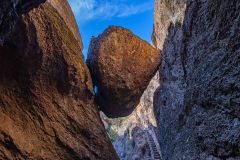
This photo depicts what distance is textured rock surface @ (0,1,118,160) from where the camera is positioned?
7457mm

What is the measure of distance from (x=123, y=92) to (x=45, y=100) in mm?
2729

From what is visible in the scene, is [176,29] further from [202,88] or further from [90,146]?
[90,146]

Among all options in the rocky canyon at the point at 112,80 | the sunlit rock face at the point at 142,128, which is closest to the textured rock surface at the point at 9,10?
the rocky canyon at the point at 112,80

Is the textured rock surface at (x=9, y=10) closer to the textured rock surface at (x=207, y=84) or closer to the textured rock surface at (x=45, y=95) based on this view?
the textured rock surface at (x=45, y=95)

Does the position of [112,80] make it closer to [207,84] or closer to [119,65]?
[119,65]

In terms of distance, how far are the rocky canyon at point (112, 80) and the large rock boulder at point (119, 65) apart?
0.11 feet

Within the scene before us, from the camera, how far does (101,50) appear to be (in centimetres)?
902

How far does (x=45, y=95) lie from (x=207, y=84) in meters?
4.90

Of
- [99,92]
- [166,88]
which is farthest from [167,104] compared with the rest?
[99,92]

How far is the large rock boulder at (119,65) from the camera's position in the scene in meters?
9.09

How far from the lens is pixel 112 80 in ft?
30.1

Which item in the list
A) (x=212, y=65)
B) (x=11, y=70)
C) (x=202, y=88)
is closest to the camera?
(x=212, y=65)

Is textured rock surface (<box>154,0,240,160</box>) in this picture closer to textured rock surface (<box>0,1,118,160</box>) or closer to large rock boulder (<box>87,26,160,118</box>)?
large rock boulder (<box>87,26,160,118</box>)

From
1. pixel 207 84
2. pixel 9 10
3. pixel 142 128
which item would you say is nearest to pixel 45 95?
pixel 9 10
